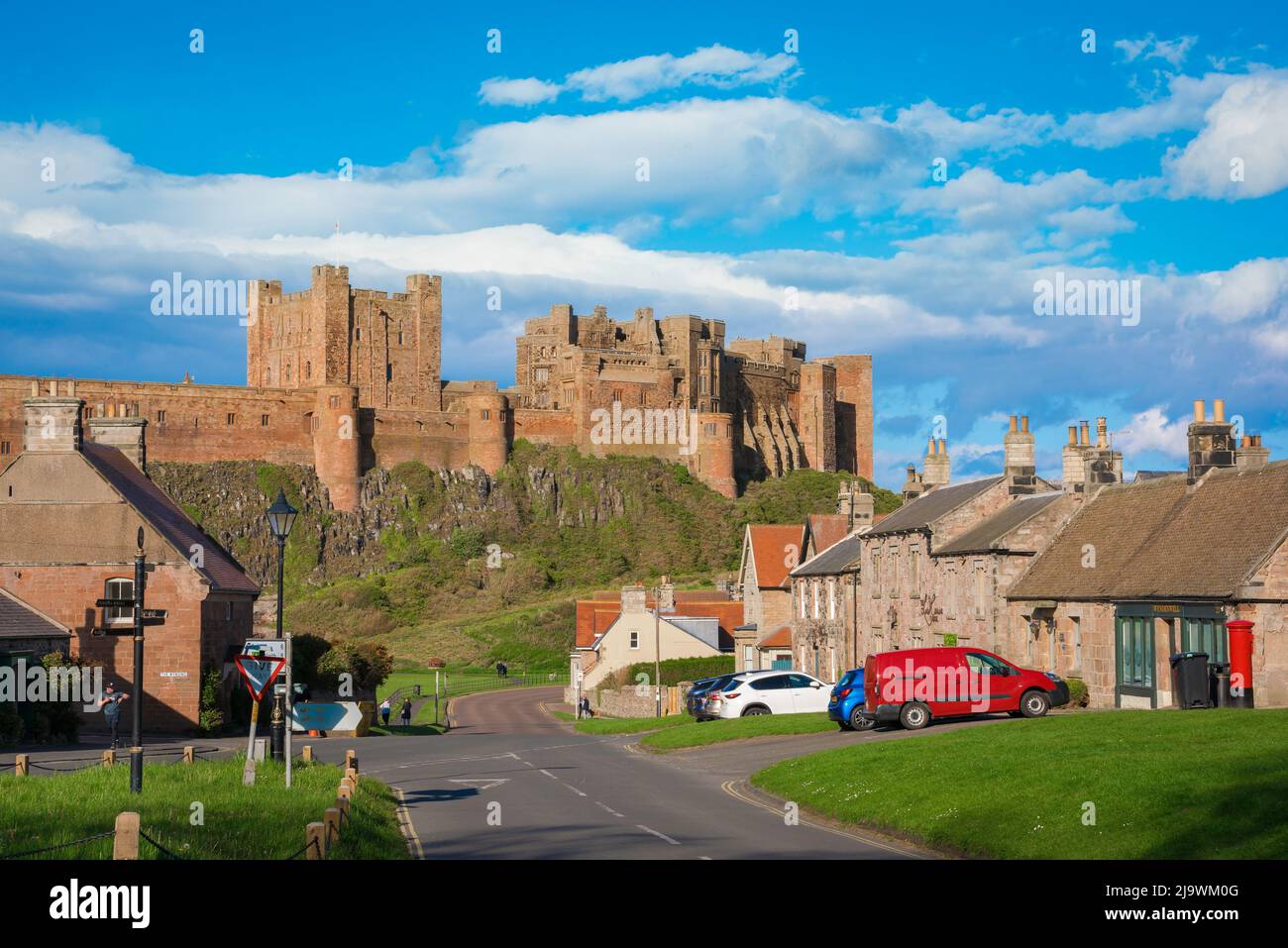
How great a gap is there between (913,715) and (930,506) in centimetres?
1662

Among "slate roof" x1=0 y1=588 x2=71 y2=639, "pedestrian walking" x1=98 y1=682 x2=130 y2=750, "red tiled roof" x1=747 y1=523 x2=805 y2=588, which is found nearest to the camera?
"pedestrian walking" x1=98 y1=682 x2=130 y2=750

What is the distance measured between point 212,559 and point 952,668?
23712 millimetres

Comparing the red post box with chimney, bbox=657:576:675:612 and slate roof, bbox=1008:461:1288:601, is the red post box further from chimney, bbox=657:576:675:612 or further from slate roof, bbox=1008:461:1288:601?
chimney, bbox=657:576:675:612

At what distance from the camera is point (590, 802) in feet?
76.1

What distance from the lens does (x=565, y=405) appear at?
435 ft

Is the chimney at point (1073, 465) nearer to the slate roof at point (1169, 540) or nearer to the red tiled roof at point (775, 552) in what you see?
the slate roof at point (1169, 540)

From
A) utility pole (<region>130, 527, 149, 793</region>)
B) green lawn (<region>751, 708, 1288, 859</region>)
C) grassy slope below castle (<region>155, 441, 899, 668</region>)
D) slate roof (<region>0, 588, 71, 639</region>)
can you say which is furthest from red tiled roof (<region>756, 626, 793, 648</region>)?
grassy slope below castle (<region>155, 441, 899, 668</region>)

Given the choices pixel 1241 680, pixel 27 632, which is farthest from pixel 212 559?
pixel 1241 680

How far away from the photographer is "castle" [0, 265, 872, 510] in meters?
120

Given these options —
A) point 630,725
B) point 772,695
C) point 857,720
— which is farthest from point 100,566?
point 857,720

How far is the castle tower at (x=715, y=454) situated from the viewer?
5217 inches

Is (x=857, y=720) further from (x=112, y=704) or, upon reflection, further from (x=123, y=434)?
(x=123, y=434)

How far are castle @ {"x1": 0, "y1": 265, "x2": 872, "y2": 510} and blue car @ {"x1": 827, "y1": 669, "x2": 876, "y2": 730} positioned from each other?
83.8 meters
